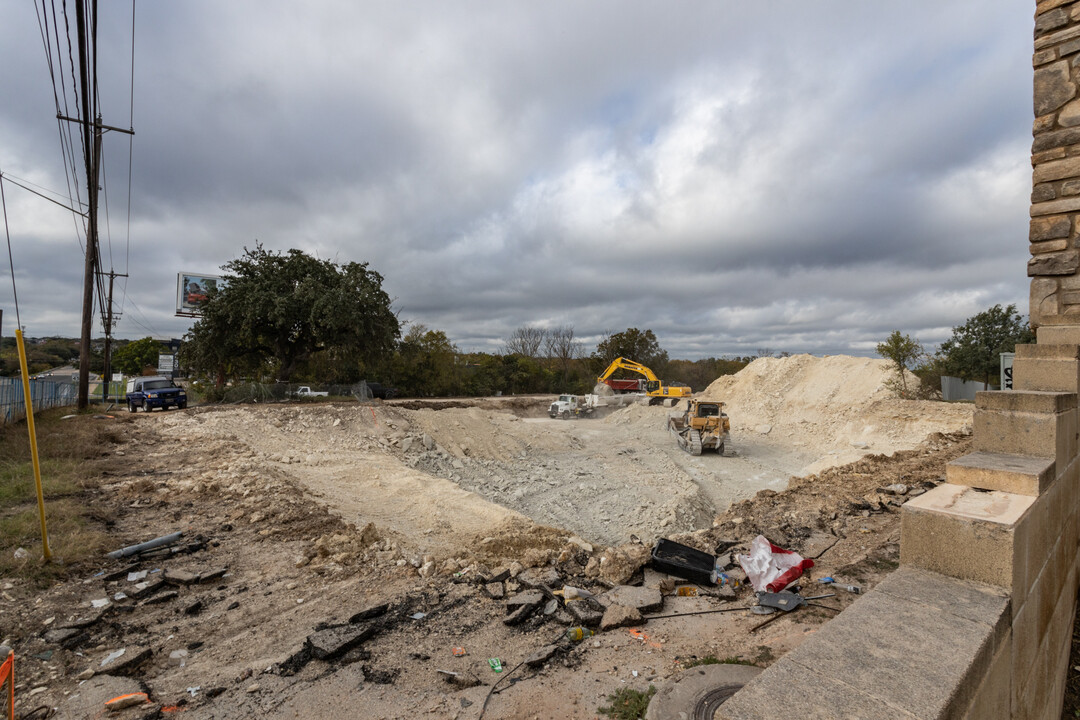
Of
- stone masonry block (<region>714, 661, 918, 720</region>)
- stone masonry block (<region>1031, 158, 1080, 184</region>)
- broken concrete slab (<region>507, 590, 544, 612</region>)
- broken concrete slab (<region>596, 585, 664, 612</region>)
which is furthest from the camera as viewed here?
stone masonry block (<region>1031, 158, 1080, 184</region>)

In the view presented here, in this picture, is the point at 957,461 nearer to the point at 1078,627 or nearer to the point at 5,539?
the point at 1078,627

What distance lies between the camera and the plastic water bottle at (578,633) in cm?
415

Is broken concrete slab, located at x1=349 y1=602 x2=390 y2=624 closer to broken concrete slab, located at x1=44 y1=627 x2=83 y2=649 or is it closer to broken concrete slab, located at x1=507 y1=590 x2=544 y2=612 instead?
broken concrete slab, located at x1=507 y1=590 x2=544 y2=612

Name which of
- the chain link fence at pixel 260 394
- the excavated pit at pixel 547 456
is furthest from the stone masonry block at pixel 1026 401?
the chain link fence at pixel 260 394

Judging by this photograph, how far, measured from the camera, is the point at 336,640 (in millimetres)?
4141

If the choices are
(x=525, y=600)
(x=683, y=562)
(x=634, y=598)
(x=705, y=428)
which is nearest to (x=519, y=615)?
(x=525, y=600)

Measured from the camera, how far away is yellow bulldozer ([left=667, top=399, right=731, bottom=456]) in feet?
66.4

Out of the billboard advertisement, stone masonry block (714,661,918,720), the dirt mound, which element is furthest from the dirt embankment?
the billboard advertisement

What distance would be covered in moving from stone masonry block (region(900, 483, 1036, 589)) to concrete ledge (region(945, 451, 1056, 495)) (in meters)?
0.35

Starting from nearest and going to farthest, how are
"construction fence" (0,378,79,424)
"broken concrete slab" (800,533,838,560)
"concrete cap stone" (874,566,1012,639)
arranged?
"concrete cap stone" (874,566,1012,639)
"broken concrete slab" (800,533,838,560)
"construction fence" (0,378,79,424)

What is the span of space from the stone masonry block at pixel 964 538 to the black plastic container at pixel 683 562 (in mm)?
2613

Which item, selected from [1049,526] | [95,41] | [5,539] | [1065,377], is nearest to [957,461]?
[1049,526]

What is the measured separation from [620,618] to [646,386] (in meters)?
32.4

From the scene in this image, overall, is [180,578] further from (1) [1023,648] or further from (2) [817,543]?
(2) [817,543]
